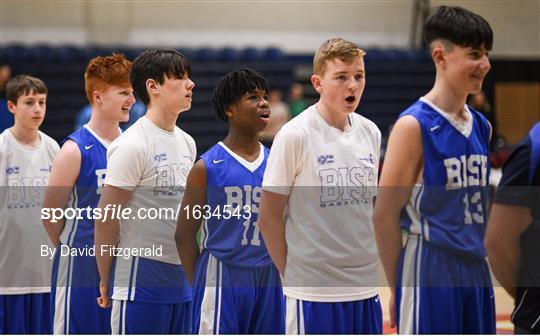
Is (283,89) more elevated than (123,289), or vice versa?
(283,89)

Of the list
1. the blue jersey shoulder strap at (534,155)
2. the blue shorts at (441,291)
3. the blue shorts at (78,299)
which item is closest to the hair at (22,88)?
the blue shorts at (78,299)

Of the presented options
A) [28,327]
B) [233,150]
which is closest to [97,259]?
[233,150]

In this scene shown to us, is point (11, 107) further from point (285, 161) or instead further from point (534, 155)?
point (534, 155)

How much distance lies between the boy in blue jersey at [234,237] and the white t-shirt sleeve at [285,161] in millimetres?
330

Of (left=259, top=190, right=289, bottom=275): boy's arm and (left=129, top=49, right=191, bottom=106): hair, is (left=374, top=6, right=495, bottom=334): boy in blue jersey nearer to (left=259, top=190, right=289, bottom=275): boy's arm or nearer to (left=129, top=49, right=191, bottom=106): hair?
(left=259, top=190, right=289, bottom=275): boy's arm

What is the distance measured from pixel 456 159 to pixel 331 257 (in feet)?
2.09

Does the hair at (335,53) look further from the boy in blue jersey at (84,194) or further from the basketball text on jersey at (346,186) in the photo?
the boy in blue jersey at (84,194)

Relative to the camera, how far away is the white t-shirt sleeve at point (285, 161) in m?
3.38

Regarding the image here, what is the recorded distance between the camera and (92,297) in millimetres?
4199

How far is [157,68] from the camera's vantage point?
13.0 ft

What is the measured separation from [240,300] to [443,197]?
104 cm

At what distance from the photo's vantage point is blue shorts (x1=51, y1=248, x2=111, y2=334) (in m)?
4.17

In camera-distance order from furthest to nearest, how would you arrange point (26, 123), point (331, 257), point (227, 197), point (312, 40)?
point (312, 40) < point (26, 123) < point (227, 197) < point (331, 257)

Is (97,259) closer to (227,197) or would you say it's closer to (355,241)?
(227,197)
